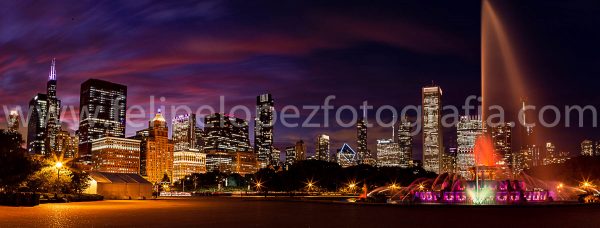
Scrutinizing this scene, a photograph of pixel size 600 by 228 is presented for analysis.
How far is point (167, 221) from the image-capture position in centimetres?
3017

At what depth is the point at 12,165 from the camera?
55.8m

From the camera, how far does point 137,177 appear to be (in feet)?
263

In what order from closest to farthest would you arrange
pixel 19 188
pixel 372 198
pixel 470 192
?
pixel 470 192, pixel 372 198, pixel 19 188

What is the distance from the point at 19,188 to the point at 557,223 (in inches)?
2245

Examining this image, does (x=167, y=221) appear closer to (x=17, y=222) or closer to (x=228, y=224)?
(x=228, y=224)

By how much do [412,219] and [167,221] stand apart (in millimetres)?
A: 13014

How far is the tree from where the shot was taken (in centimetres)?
5544

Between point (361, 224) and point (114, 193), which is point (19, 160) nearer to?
point (114, 193)

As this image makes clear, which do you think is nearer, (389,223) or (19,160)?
(389,223)

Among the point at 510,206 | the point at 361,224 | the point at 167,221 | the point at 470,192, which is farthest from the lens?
the point at 470,192

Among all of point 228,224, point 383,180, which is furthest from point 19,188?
point 383,180

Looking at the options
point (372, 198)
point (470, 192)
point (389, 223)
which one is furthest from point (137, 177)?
point (389, 223)

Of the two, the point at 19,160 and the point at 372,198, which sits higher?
the point at 19,160

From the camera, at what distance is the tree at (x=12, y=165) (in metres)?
55.4
